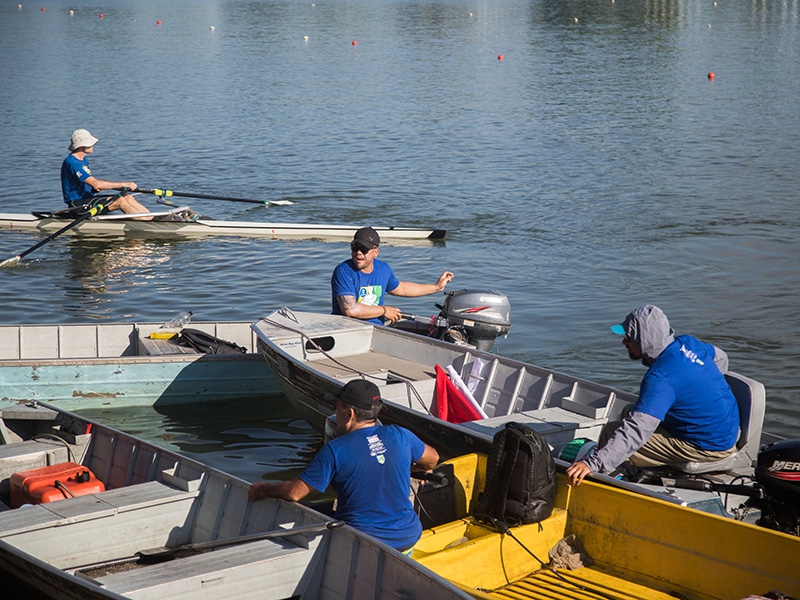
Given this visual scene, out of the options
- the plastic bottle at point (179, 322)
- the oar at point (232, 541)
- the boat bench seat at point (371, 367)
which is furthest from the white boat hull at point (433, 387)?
the plastic bottle at point (179, 322)

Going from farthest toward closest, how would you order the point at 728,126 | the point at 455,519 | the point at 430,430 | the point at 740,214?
the point at 728,126 → the point at 740,214 → the point at 430,430 → the point at 455,519

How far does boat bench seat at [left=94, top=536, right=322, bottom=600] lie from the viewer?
5.03 meters

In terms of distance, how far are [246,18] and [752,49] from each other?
3936cm

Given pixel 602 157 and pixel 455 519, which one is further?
pixel 602 157

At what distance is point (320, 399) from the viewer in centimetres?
848

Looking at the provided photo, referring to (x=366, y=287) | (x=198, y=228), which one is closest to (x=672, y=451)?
(x=366, y=287)

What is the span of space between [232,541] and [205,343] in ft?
17.4

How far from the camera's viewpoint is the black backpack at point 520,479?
5773mm

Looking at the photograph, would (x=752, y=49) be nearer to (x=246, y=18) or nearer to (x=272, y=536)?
→ (x=246, y=18)

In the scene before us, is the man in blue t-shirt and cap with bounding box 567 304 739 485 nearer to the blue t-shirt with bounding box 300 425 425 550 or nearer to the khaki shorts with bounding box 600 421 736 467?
the khaki shorts with bounding box 600 421 736 467

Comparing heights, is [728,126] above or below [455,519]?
above

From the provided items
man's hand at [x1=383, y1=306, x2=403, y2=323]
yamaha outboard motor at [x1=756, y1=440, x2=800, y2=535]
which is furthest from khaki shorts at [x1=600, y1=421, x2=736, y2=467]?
man's hand at [x1=383, y1=306, x2=403, y2=323]

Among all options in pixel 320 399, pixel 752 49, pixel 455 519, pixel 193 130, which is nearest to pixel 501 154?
pixel 193 130

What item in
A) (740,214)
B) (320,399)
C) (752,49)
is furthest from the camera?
(752,49)
